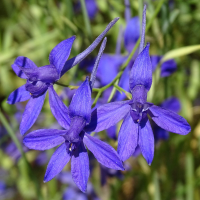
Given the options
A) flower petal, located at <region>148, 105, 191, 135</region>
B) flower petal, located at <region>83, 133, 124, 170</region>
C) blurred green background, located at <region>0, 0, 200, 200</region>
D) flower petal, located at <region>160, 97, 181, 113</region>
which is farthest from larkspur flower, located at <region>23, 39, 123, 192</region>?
flower petal, located at <region>160, 97, 181, 113</region>

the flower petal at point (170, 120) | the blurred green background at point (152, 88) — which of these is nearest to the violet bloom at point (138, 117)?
the flower petal at point (170, 120)

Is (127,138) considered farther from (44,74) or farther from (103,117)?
(44,74)

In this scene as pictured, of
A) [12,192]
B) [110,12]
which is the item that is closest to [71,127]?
[110,12]

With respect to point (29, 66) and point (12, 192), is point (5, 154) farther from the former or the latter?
point (29, 66)

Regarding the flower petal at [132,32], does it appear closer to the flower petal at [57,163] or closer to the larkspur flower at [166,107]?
the larkspur flower at [166,107]

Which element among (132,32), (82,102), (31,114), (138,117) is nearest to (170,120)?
(138,117)
